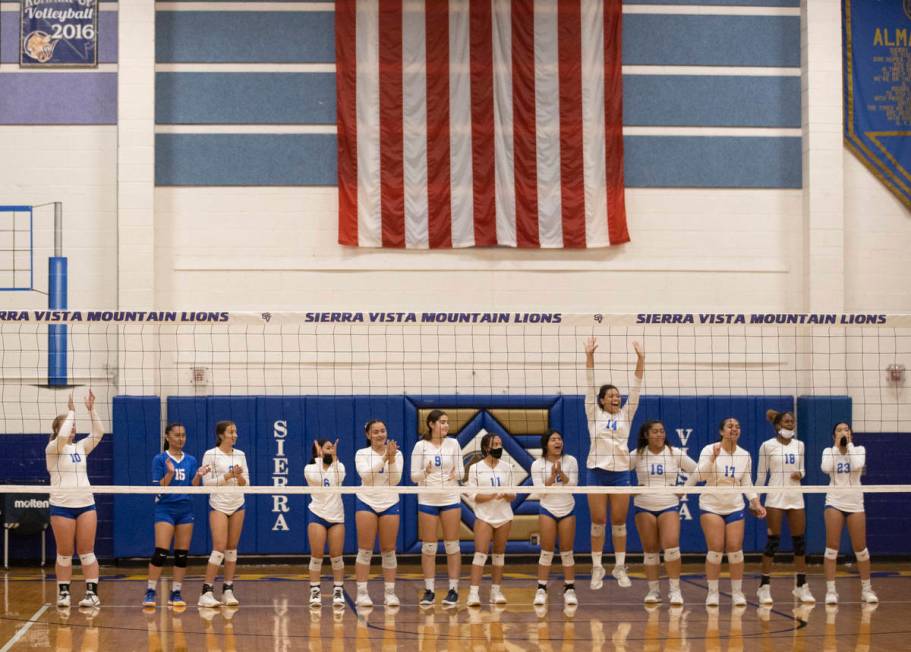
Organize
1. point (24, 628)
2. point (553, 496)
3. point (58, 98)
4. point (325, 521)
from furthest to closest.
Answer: point (58, 98) < point (553, 496) < point (325, 521) < point (24, 628)

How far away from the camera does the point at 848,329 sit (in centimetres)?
1500

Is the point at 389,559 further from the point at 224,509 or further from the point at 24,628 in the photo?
the point at 24,628

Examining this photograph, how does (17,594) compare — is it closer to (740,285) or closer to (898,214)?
(740,285)

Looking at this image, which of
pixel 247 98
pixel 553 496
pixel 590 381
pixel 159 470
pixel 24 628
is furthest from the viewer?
pixel 247 98

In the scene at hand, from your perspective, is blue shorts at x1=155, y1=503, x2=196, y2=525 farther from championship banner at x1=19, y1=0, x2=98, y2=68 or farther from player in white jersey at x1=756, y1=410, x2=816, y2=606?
championship banner at x1=19, y1=0, x2=98, y2=68

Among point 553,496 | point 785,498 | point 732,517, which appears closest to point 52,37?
point 553,496

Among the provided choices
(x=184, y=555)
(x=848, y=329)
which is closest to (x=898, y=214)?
(x=848, y=329)

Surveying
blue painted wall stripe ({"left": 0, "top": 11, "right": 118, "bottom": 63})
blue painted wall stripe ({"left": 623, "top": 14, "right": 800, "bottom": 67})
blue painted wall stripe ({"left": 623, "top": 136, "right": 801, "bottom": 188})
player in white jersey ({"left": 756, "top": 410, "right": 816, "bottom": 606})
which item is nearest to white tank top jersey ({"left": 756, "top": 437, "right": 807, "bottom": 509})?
player in white jersey ({"left": 756, "top": 410, "right": 816, "bottom": 606})

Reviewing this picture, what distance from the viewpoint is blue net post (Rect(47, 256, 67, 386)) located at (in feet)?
48.0

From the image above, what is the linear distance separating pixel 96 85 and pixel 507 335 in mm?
6218

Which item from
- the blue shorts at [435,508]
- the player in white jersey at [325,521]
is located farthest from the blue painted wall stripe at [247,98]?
the blue shorts at [435,508]

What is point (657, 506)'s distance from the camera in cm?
1127

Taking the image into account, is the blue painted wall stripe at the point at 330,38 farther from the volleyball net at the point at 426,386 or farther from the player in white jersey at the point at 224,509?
the player in white jersey at the point at 224,509

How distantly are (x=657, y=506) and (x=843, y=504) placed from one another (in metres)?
1.85
